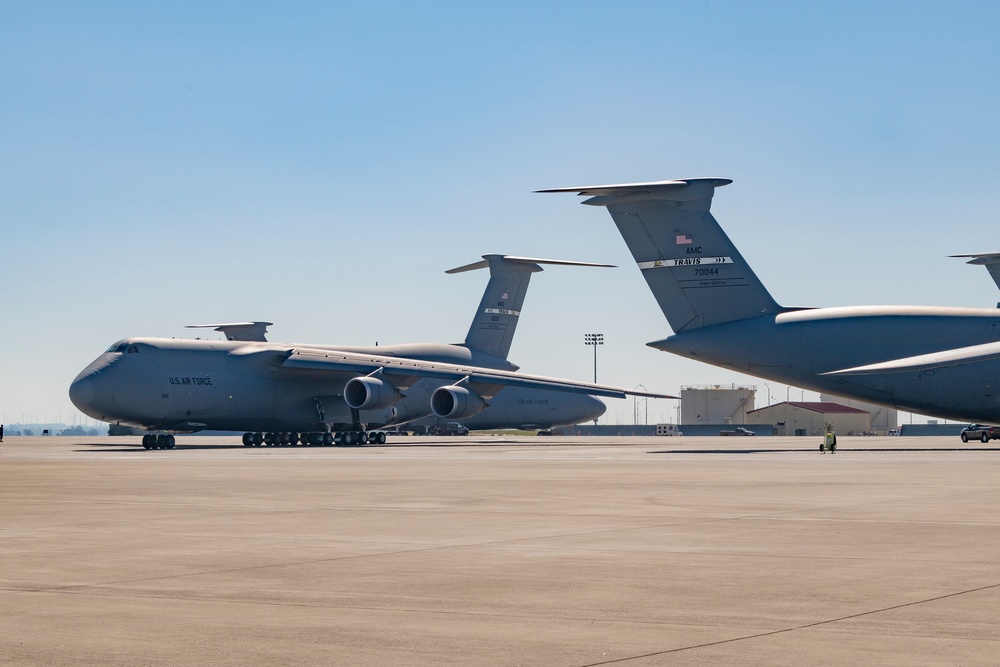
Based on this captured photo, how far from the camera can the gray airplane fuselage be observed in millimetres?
49438

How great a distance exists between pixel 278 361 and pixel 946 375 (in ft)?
94.5

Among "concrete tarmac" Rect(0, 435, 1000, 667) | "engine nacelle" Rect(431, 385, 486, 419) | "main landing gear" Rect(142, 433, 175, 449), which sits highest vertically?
"engine nacelle" Rect(431, 385, 486, 419)

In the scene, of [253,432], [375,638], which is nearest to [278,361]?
[253,432]

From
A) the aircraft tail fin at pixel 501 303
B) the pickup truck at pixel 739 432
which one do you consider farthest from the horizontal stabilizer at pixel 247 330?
the pickup truck at pixel 739 432

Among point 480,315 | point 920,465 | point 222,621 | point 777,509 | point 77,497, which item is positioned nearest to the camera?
point 222,621

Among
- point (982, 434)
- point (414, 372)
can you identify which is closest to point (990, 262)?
point (982, 434)

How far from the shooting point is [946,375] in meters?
43.0

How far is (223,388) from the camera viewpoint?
174 ft

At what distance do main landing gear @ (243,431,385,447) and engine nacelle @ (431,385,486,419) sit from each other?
155 inches

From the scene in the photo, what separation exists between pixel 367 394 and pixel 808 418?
7304 centimetres

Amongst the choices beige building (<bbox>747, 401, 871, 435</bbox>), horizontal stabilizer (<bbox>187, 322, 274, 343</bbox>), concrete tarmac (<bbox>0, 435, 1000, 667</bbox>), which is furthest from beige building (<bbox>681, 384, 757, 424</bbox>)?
concrete tarmac (<bbox>0, 435, 1000, 667</bbox>)

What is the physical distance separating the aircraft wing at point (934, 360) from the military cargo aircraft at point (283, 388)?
14.0 meters

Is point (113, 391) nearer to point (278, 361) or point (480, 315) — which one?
point (278, 361)

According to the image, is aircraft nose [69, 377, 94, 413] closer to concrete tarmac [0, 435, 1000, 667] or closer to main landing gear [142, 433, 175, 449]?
main landing gear [142, 433, 175, 449]
